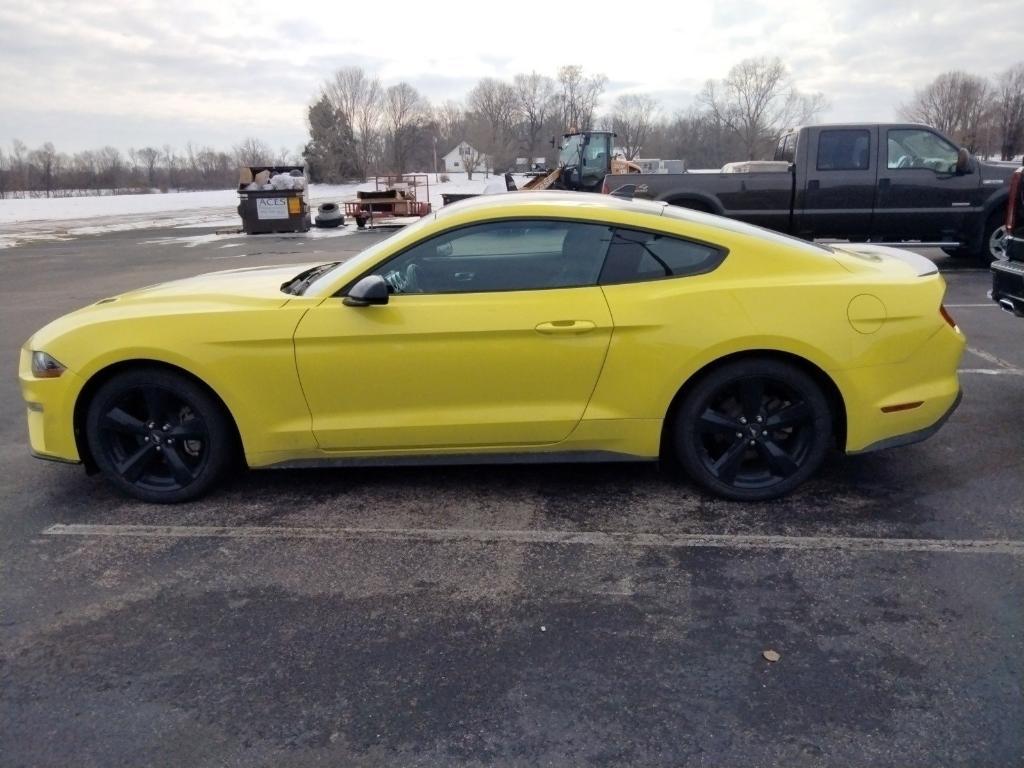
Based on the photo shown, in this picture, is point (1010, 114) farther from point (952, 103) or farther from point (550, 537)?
point (550, 537)

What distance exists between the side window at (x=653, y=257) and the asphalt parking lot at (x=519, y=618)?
1.13 metres

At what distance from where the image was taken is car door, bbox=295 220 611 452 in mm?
3713

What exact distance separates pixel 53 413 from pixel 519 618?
102 inches

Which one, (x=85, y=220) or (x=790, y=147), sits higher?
(x=790, y=147)

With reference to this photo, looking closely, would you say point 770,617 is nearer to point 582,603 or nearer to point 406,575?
point 582,603

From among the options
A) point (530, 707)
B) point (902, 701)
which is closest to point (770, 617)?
point (902, 701)

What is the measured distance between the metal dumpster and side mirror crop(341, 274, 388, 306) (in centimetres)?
2194

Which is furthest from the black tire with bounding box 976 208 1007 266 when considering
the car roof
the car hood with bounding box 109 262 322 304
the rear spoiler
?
the car hood with bounding box 109 262 322 304

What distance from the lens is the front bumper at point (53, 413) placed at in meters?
3.90

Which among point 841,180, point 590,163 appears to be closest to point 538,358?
point 841,180

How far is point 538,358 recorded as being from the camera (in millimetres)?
3721

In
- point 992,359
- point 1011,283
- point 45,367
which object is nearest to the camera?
point 45,367

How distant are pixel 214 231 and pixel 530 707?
26465mm

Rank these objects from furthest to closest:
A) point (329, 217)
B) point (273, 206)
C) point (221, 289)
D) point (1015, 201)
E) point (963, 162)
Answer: point (329, 217) → point (273, 206) → point (963, 162) → point (1015, 201) → point (221, 289)
